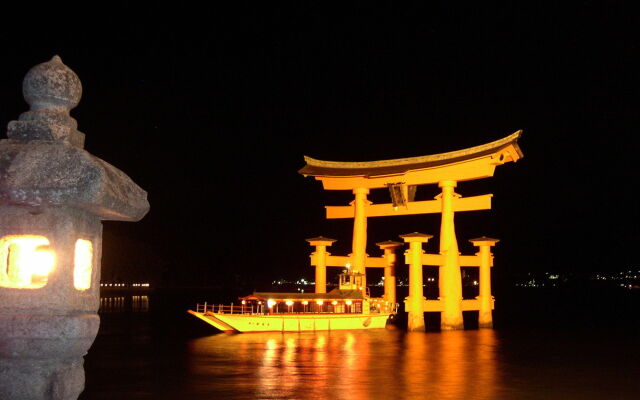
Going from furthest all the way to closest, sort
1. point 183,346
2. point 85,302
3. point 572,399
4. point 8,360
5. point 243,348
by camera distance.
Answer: point 183,346 < point 243,348 < point 572,399 < point 85,302 < point 8,360

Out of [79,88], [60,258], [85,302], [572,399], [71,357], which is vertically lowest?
[572,399]

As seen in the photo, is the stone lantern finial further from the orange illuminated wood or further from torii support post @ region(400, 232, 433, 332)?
the orange illuminated wood

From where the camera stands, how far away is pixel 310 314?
121 feet

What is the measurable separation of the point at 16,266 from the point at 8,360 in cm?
66

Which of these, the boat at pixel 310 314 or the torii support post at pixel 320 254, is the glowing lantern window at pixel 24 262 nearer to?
the boat at pixel 310 314

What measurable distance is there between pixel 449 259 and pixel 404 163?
584 centimetres

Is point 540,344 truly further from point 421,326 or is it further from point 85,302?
point 85,302

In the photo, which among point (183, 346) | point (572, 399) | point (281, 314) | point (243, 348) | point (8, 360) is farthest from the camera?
point (281, 314)

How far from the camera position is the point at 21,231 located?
15.3 ft

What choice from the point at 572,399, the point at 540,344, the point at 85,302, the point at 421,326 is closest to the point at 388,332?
the point at 421,326

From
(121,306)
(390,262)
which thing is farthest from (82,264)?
(121,306)

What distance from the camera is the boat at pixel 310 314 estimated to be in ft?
119

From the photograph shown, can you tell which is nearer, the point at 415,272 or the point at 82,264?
the point at 82,264

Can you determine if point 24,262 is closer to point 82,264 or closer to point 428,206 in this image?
point 82,264
